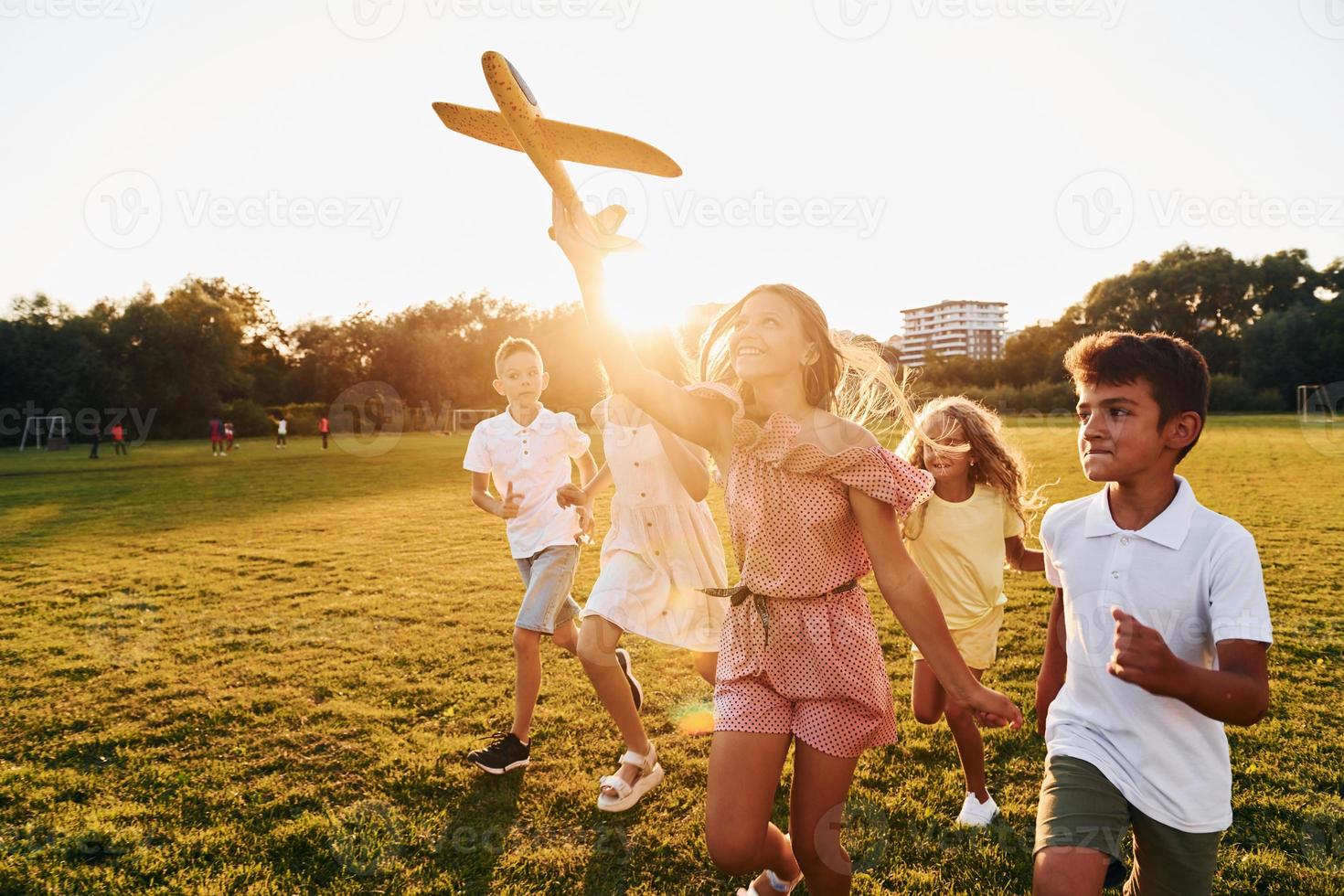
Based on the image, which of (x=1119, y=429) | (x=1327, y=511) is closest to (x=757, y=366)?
(x=1119, y=429)

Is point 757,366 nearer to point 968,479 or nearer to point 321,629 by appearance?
point 968,479

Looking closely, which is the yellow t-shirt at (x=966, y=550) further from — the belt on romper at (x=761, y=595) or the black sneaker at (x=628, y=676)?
the black sneaker at (x=628, y=676)

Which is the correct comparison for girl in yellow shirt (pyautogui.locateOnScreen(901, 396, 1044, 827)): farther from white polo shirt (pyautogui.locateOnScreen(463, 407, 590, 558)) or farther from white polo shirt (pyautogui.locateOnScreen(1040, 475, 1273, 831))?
white polo shirt (pyautogui.locateOnScreen(463, 407, 590, 558))

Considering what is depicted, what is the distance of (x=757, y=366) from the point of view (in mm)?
2766

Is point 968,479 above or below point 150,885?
above

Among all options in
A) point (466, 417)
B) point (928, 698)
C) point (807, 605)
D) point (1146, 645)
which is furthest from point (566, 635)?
point (466, 417)

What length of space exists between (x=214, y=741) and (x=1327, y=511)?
15.2 m

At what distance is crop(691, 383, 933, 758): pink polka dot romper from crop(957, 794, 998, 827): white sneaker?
124 centimetres

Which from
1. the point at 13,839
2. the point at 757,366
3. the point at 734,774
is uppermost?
the point at 757,366

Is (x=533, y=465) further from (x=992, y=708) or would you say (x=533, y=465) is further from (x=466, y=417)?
(x=466, y=417)

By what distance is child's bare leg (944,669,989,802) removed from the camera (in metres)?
3.63

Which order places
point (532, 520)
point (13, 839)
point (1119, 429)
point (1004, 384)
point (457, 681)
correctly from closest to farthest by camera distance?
point (1119, 429) < point (13, 839) < point (532, 520) < point (457, 681) < point (1004, 384)

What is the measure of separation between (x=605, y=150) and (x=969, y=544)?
2516 millimetres

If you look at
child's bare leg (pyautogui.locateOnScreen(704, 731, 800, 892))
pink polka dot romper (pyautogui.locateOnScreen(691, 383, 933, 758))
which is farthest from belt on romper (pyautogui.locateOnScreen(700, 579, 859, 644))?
child's bare leg (pyautogui.locateOnScreen(704, 731, 800, 892))
